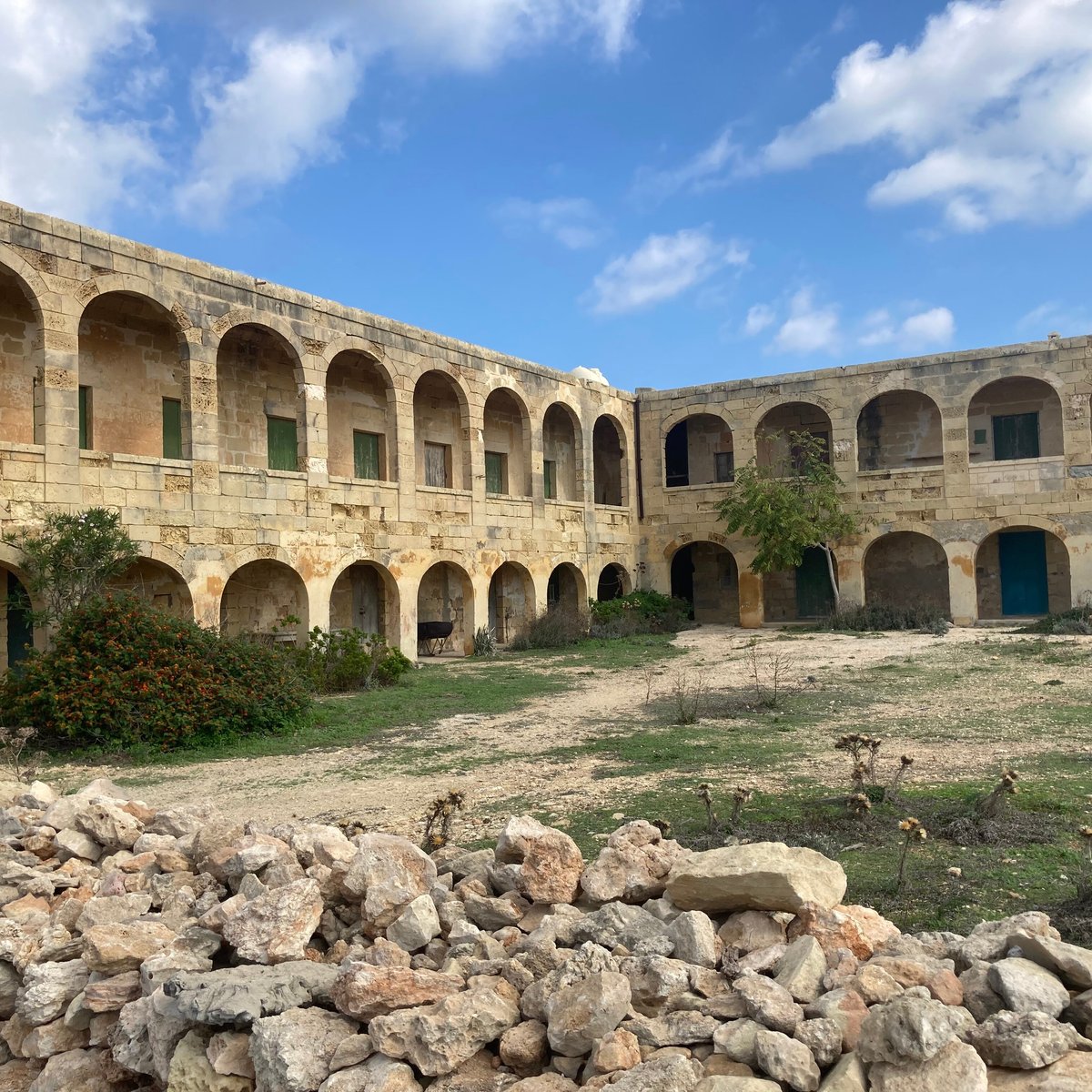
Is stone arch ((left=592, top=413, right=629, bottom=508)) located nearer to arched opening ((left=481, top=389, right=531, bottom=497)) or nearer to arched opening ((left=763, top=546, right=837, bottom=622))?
arched opening ((left=481, top=389, right=531, bottom=497))

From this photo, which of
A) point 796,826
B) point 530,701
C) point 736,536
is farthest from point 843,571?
point 796,826

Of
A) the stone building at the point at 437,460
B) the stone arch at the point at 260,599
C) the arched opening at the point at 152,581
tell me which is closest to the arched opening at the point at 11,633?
the stone building at the point at 437,460

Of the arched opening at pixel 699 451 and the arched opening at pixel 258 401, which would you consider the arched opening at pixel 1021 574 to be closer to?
the arched opening at pixel 699 451

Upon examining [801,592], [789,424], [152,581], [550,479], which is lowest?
[801,592]

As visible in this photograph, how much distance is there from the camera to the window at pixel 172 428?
49.3 ft

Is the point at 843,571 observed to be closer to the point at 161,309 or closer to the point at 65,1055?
the point at 161,309

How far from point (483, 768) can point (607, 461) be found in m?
18.0

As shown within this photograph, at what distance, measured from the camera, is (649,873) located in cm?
365

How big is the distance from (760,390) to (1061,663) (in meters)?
11.1

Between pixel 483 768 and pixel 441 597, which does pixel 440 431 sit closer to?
pixel 441 597

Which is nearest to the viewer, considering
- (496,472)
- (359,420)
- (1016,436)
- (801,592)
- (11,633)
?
(11,633)

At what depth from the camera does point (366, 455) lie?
18281 millimetres

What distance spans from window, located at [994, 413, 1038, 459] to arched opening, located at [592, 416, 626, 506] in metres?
8.84

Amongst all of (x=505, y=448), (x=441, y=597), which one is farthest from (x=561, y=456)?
(x=441, y=597)
